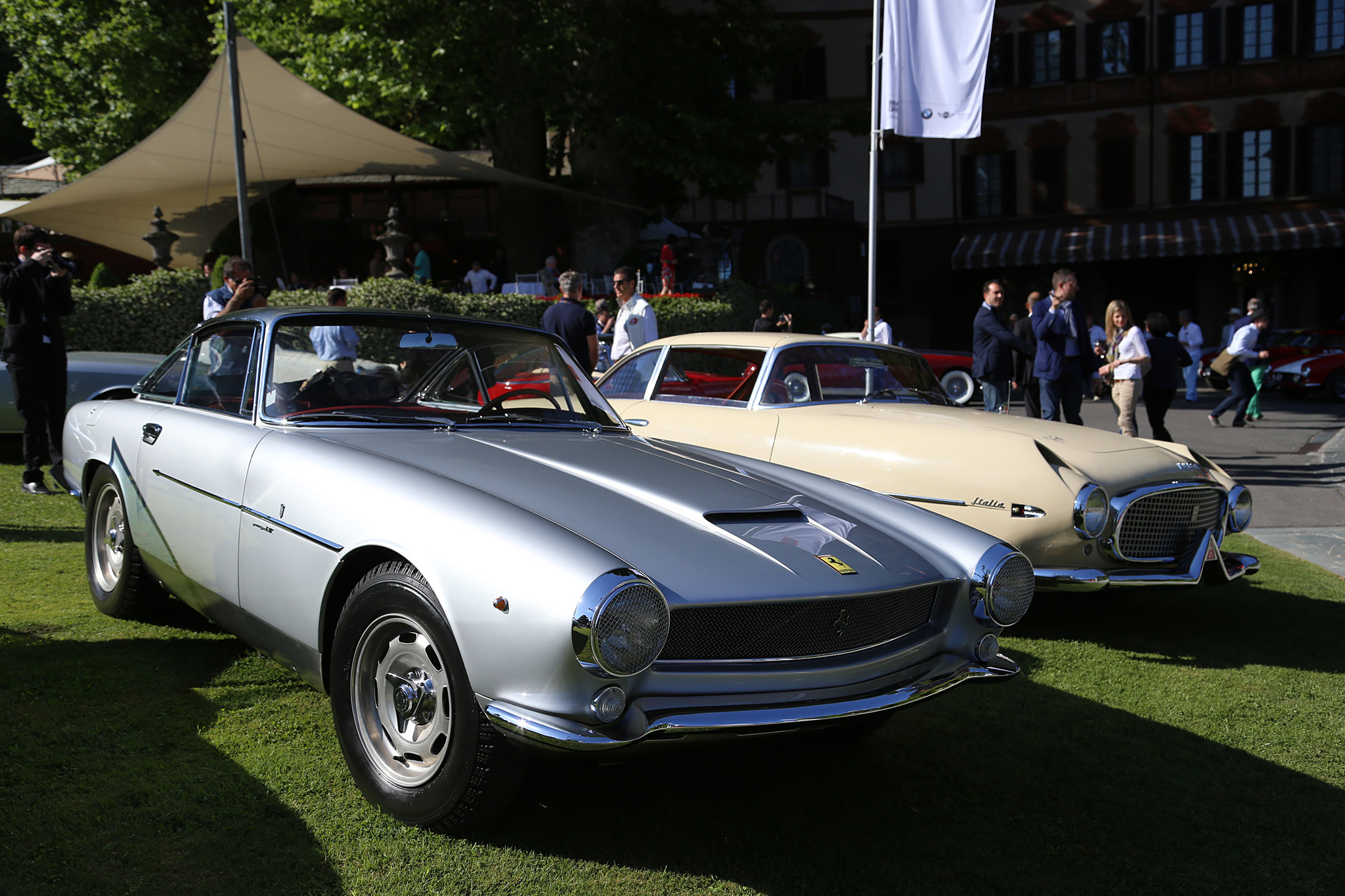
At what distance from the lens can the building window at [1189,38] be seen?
1280 inches

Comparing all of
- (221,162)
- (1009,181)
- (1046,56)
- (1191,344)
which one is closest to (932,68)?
(221,162)

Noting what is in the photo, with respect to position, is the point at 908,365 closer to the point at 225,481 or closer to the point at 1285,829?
the point at 1285,829

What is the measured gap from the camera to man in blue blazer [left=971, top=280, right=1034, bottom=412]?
29.8 feet

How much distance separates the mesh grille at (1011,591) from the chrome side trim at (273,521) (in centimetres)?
193

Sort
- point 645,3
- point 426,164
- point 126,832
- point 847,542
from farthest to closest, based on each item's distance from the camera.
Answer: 1. point 645,3
2. point 426,164
3. point 847,542
4. point 126,832

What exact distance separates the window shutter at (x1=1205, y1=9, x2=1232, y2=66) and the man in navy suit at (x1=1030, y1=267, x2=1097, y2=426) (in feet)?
94.2

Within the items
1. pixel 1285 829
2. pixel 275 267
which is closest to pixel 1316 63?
pixel 275 267

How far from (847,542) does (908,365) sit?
395 cm

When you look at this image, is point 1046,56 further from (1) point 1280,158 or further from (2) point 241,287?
(2) point 241,287

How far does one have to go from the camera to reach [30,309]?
23.9 feet

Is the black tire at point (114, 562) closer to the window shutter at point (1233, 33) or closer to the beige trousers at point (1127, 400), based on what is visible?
the beige trousers at point (1127, 400)

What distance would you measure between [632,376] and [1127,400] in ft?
16.8

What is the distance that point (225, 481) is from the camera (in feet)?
11.5

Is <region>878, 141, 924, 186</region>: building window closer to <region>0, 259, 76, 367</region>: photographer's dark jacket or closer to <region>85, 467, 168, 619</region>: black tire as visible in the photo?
<region>0, 259, 76, 367</region>: photographer's dark jacket
